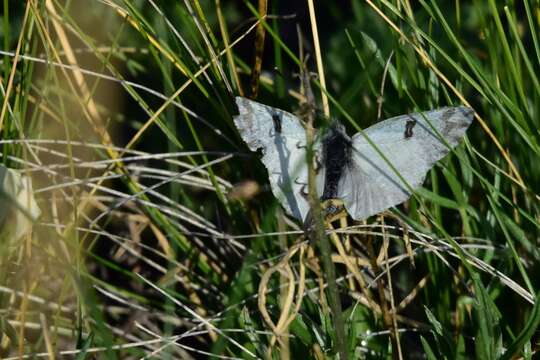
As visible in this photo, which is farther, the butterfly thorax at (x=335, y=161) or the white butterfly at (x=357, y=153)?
the butterfly thorax at (x=335, y=161)

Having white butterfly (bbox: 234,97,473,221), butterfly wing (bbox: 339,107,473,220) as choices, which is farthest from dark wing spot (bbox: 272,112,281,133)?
butterfly wing (bbox: 339,107,473,220)

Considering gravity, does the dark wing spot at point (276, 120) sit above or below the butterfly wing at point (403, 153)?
above

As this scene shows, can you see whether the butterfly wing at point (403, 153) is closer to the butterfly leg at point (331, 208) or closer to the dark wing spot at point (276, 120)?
the butterfly leg at point (331, 208)

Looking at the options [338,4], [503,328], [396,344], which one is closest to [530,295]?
[503,328]

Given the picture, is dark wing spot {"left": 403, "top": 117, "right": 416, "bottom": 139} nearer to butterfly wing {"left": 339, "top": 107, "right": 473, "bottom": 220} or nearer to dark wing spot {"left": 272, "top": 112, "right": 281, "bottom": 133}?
butterfly wing {"left": 339, "top": 107, "right": 473, "bottom": 220}

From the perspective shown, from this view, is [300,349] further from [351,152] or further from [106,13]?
[106,13]

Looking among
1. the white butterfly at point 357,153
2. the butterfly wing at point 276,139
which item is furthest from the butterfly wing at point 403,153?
the butterfly wing at point 276,139

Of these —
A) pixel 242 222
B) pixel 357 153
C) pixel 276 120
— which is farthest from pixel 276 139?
pixel 242 222
